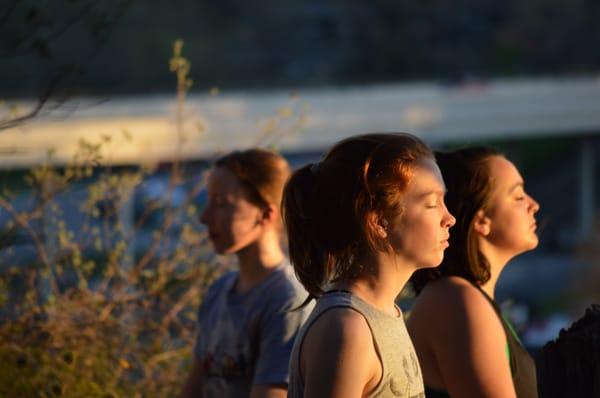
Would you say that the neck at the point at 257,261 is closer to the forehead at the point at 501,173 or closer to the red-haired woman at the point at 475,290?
the red-haired woman at the point at 475,290

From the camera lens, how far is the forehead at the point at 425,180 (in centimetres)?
302

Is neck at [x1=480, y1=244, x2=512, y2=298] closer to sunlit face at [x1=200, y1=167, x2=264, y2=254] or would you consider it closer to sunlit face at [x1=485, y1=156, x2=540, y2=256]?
sunlit face at [x1=485, y1=156, x2=540, y2=256]

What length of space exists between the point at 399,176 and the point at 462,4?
83.6m

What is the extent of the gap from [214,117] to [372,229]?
3266cm

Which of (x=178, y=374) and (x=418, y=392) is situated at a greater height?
(x=418, y=392)

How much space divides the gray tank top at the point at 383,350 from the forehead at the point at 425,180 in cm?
30

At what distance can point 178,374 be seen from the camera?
579 centimetres

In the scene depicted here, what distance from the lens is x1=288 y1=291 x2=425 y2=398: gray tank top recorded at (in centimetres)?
287

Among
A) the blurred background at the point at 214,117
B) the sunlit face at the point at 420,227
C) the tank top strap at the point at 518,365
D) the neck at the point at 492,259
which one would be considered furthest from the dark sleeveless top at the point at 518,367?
the blurred background at the point at 214,117

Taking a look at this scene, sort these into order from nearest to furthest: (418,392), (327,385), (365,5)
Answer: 1. (327,385)
2. (418,392)
3. (365,5)

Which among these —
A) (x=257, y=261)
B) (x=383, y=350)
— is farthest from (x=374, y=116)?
A: (x=383, y=350)

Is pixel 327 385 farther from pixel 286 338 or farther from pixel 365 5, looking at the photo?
pixel 365 5

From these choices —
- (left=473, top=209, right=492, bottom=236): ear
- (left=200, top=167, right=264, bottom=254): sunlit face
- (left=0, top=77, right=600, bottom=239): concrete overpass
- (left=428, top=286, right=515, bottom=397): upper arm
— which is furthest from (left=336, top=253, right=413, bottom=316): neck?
(left=0, top=77, right=600, bottom=239): concrete overpass

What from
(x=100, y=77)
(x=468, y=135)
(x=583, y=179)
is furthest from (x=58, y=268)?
(x=100, y=77)
